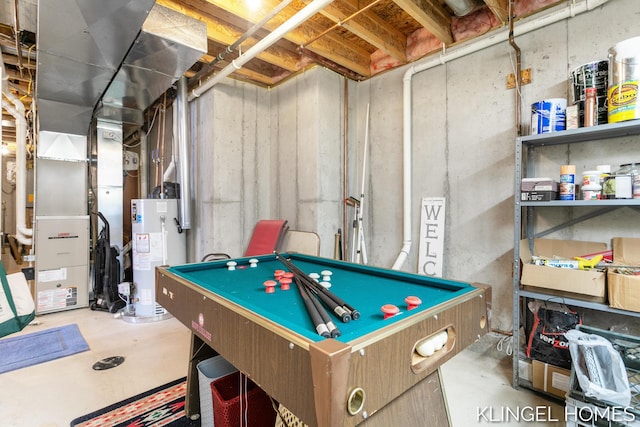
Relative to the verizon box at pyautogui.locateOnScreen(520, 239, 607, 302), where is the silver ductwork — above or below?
above

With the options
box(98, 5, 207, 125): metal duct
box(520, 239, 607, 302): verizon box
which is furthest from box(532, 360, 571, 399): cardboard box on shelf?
box(98, 5, 207, 125): metal duct

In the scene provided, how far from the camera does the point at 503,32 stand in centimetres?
254

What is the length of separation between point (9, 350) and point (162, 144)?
3033 millimetres

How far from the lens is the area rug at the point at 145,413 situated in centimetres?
176

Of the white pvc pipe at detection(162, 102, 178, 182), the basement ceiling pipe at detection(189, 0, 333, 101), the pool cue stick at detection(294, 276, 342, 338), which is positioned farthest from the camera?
the white pvc pipe at detection(162, 102, 178, 182)

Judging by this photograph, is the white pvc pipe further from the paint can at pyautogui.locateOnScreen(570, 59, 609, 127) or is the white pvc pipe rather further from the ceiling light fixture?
the paint can at pyautogui.locateOnScreen(570, 59, 609, 127)

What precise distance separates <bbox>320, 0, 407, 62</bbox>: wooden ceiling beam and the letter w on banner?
62.1 inches

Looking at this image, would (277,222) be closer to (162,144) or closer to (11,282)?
(162,144)

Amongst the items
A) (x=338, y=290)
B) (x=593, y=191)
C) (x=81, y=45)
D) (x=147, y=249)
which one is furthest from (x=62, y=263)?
(x=593, y=191)

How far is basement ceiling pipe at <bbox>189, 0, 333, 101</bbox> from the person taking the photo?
2.13m

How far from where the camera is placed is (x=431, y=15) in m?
→ 2.64

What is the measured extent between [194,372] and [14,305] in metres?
2.73

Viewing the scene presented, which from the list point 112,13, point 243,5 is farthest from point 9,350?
point 243,5

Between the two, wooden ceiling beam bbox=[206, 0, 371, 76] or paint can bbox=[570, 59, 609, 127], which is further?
wooden ceiling beam bbox=[206, 0, 371, 76]
